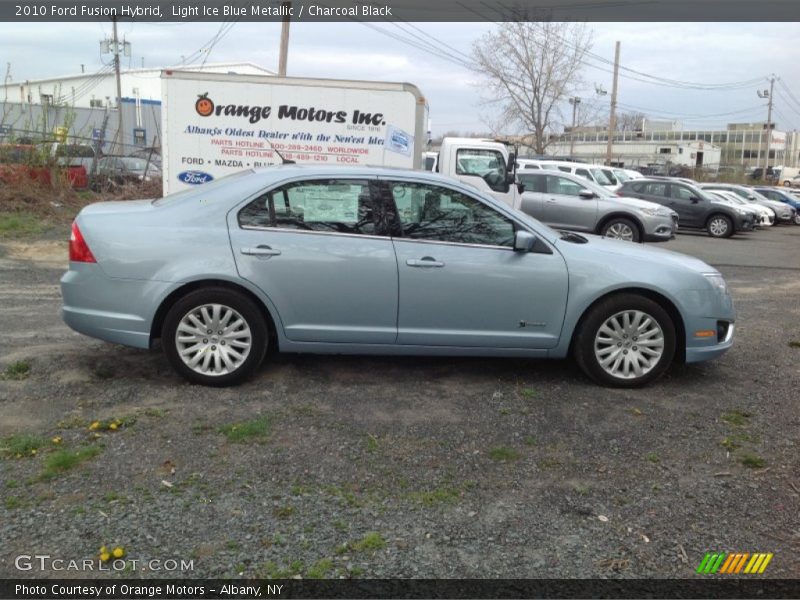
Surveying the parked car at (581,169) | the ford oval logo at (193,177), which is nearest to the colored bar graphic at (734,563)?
the ford oval logo at (193,177)

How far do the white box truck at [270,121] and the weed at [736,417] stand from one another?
23.4ft

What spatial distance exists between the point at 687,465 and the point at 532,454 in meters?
0.87

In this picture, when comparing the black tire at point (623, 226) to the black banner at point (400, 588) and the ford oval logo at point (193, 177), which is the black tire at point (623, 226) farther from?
the black banner at point (400, 588)

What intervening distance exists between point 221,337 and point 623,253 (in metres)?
2.97

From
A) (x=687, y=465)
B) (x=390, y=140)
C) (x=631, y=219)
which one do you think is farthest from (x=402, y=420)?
(x=631, y=219)

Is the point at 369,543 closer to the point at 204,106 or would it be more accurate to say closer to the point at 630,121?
the point at 204,106

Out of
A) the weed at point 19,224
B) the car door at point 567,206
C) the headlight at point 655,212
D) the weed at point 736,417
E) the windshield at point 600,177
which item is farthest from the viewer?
the windshield at point 600,177

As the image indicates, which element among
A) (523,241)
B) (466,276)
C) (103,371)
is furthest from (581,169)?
(103,371)

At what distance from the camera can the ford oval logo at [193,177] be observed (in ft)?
36.1

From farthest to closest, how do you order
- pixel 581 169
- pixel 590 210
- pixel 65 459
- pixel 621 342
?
pixel 581 169
pixel 590 210
pixel 621 342
pixel 65 459

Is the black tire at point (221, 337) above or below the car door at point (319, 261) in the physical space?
below

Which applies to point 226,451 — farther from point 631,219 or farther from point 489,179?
point 631,219

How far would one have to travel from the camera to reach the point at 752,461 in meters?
4.13

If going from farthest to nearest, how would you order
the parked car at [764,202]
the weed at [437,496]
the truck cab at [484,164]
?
the parked car at [764,202] → the truck cab at [484,164] → the weed at [437,496]
